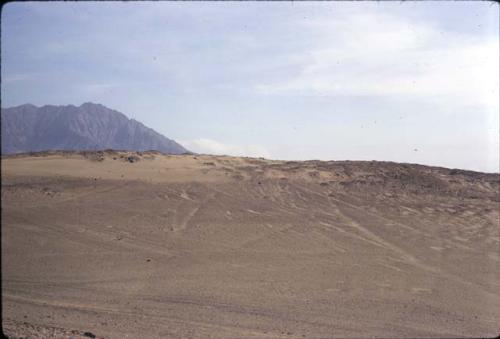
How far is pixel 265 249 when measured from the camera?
1330 cm

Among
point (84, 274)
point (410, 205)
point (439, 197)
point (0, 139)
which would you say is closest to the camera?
point (0, 139)

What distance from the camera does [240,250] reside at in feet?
43.0

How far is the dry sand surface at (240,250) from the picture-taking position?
877cm

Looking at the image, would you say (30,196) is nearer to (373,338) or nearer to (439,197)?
(373,338)

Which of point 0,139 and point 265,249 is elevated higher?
point 0,139

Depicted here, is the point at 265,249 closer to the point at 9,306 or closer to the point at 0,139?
the point at 9,306

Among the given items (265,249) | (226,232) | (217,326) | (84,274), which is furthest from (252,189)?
(217,326)

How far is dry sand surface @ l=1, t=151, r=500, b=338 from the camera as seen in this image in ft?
28.8

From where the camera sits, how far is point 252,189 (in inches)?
745

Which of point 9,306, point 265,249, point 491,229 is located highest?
point 491,229

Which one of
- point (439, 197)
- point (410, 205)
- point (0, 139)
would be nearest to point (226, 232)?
point (410, 205)

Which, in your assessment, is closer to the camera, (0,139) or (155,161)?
(0,139)

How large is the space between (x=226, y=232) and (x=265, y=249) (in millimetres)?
1615

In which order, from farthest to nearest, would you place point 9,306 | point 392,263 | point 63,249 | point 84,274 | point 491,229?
point 491,229
point 392,263
point 63,249
point 84,274
point 9,306
